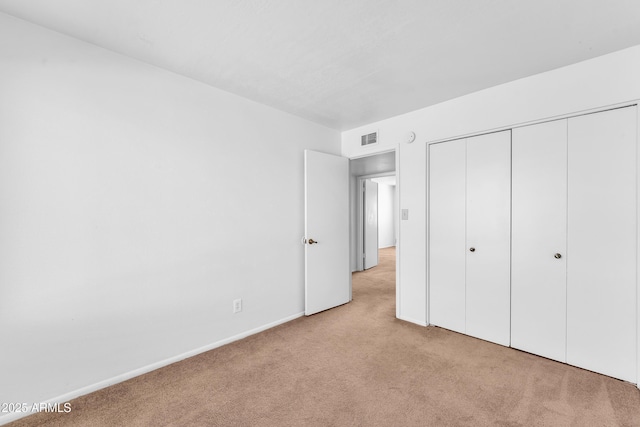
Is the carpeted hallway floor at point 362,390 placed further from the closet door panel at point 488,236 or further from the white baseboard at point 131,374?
the closet door panel at point 488,236

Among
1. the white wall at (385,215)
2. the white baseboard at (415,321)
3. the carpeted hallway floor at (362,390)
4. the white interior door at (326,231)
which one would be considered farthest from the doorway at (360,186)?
the carpeted hallway floor at (362,390)

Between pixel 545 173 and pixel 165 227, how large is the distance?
3.31 m

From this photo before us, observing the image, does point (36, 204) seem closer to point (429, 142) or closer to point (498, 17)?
point (498, 17)

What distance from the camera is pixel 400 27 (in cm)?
174

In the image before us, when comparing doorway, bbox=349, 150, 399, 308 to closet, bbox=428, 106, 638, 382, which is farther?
doorway, bbox=349, 150, 399, 308

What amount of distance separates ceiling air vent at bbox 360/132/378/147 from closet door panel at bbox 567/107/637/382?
1884mm

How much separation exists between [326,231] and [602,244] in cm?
257

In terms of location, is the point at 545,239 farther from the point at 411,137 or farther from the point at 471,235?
the point at 411,137

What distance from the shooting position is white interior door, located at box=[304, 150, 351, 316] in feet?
11.0

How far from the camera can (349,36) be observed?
1.82m

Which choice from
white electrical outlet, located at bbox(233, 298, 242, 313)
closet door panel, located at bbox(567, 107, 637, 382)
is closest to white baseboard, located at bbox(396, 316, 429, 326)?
closet door panel, located at bbox(567, 107, 637, 382)

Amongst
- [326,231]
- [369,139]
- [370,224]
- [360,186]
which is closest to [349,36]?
[369,139]

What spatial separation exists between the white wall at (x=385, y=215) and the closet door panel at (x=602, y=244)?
683 cm

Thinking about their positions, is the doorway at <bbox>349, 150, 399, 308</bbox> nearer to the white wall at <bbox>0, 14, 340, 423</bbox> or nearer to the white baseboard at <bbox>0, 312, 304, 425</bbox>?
the white wall at <bbox>0, 14, 340, 423</bbox>
